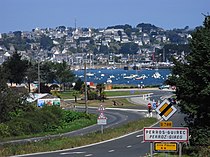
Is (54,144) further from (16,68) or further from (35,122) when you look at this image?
(16,68)

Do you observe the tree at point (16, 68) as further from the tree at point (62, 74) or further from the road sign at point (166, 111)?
the road sign at point (166, 111)

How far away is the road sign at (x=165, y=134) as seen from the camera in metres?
19.3

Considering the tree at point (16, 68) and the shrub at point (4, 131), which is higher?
the tree at point (16, 68)

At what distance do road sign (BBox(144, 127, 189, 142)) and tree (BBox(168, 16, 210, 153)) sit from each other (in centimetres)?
545

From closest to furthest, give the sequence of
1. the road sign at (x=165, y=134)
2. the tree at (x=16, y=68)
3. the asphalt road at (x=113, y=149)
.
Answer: the road sign at (x=165, y=134), the asphalt road at (x=113, y=149), the tree at (x=16, y=68)

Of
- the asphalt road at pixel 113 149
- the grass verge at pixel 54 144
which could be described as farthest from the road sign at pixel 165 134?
the grass verge at pixel 54 144

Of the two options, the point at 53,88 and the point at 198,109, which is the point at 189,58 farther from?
the point at 53,88

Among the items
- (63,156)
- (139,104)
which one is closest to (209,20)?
(63,156)

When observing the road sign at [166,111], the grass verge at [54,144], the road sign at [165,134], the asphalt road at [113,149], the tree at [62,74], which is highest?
the tree at [62,74]

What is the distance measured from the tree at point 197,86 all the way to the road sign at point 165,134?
5.45m

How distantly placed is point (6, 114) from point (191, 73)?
3155 cm

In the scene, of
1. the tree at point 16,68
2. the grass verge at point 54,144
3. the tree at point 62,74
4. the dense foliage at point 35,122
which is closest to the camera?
the grass verge at point 54,144

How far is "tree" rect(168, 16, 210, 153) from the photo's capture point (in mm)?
25172

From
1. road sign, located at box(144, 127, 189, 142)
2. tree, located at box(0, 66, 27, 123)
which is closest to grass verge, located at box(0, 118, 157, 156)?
road sign, located at box(144, 127, 189, 142)
